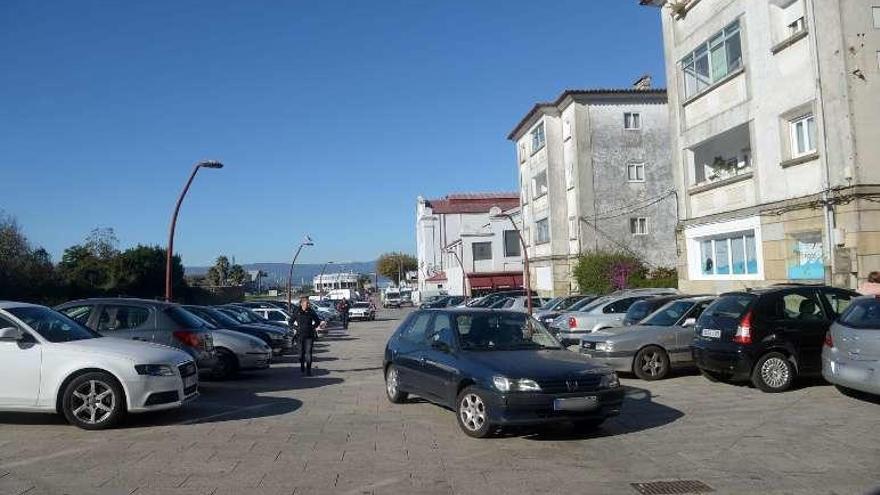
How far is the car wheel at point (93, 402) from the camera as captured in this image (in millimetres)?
8750

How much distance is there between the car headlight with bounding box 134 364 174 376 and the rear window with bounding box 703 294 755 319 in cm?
812

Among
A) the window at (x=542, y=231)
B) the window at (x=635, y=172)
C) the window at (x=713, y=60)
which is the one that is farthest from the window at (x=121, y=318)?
the window at (x=542, y=231)

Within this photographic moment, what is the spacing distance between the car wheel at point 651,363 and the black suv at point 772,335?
147cm

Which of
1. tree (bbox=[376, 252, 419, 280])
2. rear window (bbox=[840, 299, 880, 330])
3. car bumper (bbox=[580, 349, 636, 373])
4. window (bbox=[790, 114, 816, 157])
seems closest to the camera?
rear window (bbox=[840, 299, 880, 330])

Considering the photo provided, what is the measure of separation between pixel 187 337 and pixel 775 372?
913 centimetres

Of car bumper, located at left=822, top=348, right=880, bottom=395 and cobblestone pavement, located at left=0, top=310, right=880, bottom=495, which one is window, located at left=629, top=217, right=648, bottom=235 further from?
car bumper, located at left=822, top=348, right=880, bottom=395

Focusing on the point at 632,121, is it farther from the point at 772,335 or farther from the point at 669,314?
the point at 772,335

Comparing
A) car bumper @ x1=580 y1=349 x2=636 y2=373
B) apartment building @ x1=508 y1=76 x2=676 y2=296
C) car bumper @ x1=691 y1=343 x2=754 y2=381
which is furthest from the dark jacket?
apartment building @ x1=508 y1=76 x2=676 y2=296

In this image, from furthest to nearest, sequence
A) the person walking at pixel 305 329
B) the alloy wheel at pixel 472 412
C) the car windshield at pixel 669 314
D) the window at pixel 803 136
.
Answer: the window at pixel 803 136, the person walking at pixel 305 329, the car windshield at pixel 669 314, the alloy wheel at pixel 472 412

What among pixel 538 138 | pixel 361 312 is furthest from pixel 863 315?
pixel 361 312

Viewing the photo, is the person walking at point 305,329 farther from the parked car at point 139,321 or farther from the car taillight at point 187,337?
the car taillight at point 187,337

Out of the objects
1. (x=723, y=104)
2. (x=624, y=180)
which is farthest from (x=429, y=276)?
(x=723, y=104)

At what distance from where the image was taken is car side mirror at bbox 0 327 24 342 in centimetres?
855

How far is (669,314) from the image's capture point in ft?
46.6
